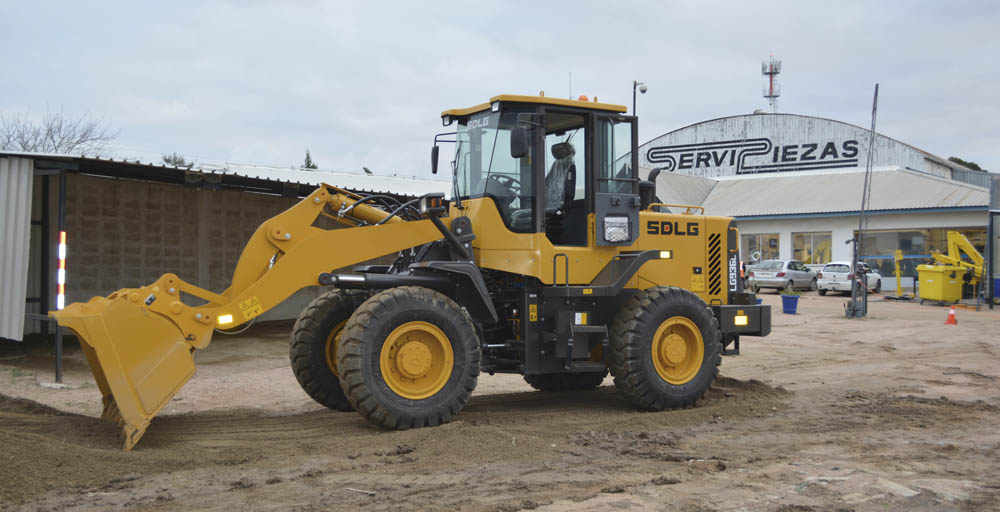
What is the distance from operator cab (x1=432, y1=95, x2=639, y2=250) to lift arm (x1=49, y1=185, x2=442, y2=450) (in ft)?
2.72

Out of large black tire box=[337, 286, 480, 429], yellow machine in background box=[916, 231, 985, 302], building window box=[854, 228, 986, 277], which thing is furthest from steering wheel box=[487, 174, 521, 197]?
building window box=[854, 228, 986, 277]

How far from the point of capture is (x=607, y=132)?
885 centimetres

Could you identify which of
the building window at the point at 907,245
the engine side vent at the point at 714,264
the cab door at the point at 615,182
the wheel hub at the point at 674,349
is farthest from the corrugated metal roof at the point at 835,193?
the cab door at the point at 615,182

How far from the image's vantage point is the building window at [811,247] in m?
40.1

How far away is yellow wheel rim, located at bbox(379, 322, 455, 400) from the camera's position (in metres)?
7.35

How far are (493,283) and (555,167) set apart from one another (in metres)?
1.31

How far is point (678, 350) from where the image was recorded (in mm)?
8852

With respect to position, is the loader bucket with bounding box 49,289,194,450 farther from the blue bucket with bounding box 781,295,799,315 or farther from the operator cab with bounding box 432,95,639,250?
the blue bucket with bounding box 781,295,799,315

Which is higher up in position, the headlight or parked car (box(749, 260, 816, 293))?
the headlight

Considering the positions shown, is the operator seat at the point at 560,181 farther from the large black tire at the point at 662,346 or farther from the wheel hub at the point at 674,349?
the wheel hub at the point at 674,349

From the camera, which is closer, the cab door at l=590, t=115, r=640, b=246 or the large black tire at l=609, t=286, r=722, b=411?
the large black tire at l=609, t=286, r=722, b=411

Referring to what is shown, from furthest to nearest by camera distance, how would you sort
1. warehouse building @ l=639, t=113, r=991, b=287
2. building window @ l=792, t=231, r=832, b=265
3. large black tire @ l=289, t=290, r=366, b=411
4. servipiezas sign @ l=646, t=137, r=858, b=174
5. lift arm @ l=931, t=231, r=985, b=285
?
servipiezas sign @ l=646, t=137, r=858, b=174 → building window @ l=792, t=231, r=832, b=265 → warehouse building @ l=639, t=113, r=991, b=287 → lift arm @ l=931, t=231, r=985, b=285 → large black tire @ l=289, t=290, r=366, b=411

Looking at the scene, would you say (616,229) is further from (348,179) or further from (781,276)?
(781,276)

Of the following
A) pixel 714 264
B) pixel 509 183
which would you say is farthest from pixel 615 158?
pixel 714 264
